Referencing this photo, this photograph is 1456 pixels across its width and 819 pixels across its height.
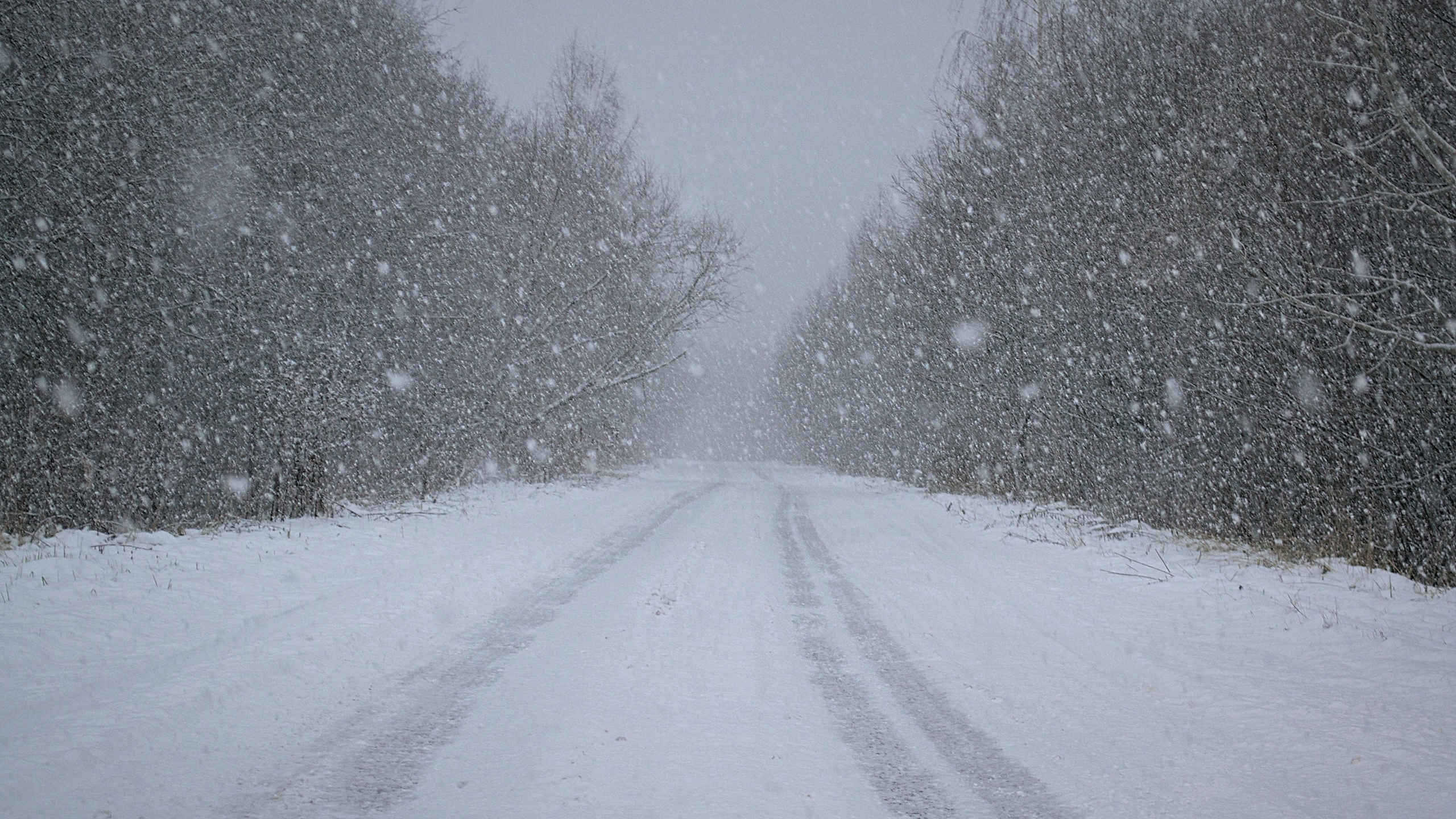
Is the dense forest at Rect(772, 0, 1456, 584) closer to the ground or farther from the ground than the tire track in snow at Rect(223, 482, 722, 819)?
farther from the ground

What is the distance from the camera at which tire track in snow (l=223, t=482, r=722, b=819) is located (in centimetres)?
284

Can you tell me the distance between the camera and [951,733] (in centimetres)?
374

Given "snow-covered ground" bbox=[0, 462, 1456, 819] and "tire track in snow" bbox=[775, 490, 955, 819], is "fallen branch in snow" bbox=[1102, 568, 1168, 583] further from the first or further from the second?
"tire track in snow" bbox=[775, 490, 955, 819]

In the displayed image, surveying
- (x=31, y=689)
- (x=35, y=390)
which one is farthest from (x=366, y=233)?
(x=31, y=689)

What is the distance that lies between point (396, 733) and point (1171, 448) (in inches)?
407

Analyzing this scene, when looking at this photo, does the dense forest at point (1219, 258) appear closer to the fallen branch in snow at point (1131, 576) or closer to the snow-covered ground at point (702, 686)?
the snow-covered ground at point (702, 686)

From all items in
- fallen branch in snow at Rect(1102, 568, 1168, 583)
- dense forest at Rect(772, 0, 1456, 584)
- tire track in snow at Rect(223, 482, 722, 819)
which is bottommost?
tire track in snow at Rect(223, 482, 722, 819)

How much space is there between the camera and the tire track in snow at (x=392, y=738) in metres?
2.84

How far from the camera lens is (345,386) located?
41.1 ft

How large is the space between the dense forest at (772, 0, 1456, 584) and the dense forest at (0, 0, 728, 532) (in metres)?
10.6

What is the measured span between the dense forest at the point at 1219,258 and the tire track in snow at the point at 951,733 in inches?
180

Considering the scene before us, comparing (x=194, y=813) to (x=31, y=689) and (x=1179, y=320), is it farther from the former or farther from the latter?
(x=1179, y=320)

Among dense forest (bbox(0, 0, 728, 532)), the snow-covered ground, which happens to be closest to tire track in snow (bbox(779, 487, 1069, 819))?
the snow-covered ground

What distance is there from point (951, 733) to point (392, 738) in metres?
2.71
